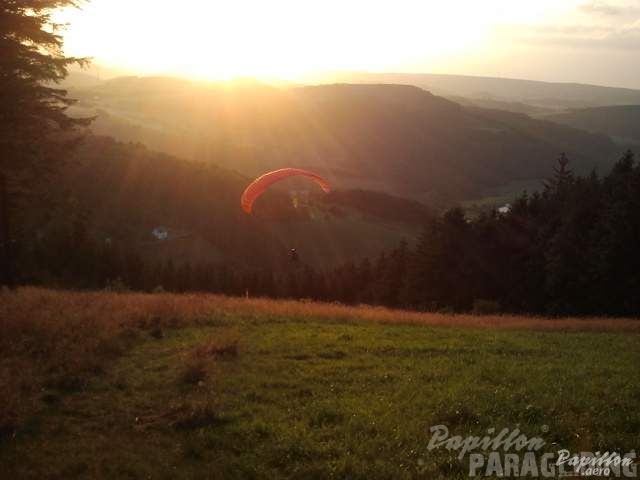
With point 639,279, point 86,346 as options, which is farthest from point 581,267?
point 86,346

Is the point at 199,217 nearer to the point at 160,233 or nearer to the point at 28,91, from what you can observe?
the point at 160,233

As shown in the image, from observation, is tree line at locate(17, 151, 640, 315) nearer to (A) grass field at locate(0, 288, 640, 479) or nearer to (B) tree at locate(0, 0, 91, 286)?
(B) tree at locate(0, 0, 91, 286)

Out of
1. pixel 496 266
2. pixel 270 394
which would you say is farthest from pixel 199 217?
pixel 270 394

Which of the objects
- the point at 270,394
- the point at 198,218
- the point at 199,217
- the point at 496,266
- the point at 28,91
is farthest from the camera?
the point at 199,217

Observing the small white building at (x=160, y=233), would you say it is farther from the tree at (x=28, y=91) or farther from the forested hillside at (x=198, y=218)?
the tree at (x=28, y=91)

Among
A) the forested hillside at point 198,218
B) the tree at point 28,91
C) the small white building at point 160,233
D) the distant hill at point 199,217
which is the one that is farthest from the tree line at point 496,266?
the small white building at point 160,233

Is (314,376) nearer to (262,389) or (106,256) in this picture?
(262,389)
